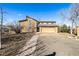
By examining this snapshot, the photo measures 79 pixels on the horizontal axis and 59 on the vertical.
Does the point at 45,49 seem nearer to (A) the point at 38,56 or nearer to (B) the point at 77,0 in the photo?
(A) the point at 38,56

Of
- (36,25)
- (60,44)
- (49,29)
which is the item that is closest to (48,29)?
(49,29)

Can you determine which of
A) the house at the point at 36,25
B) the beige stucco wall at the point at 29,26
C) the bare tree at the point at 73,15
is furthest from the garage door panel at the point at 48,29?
the bare tree at the point at 73,15

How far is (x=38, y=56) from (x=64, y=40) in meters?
0.65

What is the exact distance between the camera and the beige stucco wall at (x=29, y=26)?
505 cm

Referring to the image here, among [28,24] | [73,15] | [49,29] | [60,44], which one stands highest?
[73,15]

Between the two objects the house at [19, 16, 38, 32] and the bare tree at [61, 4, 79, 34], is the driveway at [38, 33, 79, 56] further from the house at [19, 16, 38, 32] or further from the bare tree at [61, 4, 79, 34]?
the bare tree at [61, 4, 79, 34]

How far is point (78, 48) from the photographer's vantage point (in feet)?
16.4

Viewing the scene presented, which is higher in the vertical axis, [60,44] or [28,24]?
[28,24]

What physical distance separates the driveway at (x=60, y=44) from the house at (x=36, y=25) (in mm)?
107

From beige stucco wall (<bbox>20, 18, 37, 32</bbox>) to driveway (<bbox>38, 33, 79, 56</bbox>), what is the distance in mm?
190

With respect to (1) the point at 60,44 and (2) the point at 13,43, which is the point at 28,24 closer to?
(2) the point at 13,43

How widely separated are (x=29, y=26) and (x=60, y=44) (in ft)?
2.43

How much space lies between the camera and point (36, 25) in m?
5.05

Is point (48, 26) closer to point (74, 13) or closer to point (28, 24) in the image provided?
point (28, 24)
